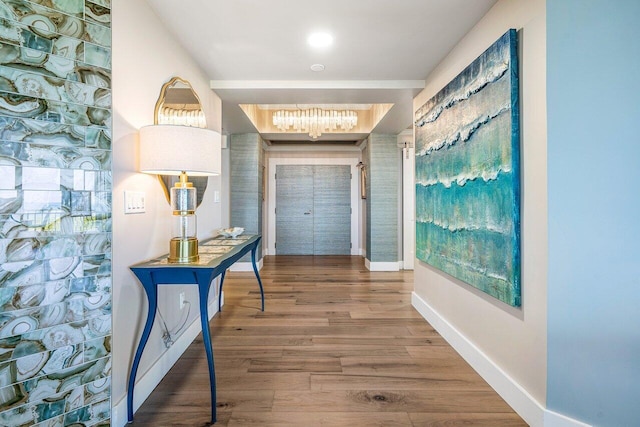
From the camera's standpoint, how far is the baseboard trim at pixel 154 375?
4.97 ft

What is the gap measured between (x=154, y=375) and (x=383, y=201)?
3.89m

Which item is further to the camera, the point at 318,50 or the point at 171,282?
the point at 318,50

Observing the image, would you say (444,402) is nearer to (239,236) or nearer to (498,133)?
(498,133)

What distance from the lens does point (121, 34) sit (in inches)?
60.7

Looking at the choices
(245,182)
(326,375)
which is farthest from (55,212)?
(245,182)

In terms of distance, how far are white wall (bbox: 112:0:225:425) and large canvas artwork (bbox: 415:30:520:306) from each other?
2008 mm

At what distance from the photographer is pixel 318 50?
7.66ft

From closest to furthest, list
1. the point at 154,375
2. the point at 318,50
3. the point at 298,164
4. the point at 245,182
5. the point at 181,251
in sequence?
the point at 181,251 < the point at 154,375 < the point at 318,50 < the point at 245,182 < the point at 298,164

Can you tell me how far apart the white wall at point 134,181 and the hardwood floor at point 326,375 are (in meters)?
0.35

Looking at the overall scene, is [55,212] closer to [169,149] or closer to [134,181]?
[134,181]

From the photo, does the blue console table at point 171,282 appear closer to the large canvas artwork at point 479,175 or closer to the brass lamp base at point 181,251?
the brass lamp base at point 181,251

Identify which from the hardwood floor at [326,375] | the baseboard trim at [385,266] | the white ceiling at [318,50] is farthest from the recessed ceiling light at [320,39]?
the baseboard trim at [385,266]

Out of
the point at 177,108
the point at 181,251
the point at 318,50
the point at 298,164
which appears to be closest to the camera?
the point at 181,251

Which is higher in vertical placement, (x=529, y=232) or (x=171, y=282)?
(x=529, y=232)
